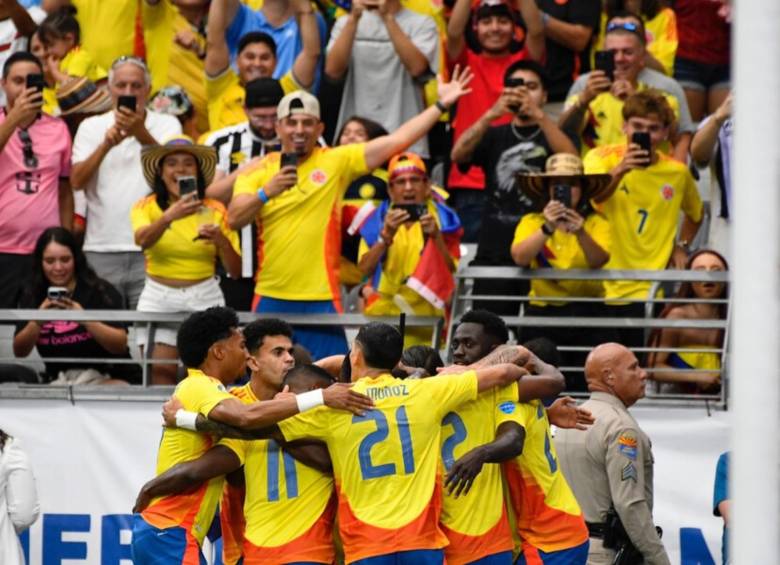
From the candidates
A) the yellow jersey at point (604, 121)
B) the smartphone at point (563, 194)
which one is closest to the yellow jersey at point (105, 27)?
the yellow jersey at point (604, 121)

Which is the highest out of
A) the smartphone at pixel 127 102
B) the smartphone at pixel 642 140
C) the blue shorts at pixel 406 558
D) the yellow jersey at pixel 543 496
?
the smartphone at pixel 127 102

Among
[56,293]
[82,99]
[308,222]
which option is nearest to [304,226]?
[308,222]

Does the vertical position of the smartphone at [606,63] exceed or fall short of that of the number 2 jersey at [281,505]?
it exceeds it

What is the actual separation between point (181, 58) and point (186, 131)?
0.81m

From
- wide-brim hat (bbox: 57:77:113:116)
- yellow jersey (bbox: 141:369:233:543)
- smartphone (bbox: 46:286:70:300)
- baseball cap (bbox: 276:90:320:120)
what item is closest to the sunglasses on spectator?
wide-brim hat (bbox: 57:77:113:116)

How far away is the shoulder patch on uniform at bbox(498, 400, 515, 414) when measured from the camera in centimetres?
770

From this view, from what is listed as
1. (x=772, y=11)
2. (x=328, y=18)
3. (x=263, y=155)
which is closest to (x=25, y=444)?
(x=263, y=155)

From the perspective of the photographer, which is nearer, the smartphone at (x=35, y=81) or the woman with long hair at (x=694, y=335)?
the woman with long hair at (x=694, y=335)

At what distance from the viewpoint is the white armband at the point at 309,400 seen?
7.10 metres

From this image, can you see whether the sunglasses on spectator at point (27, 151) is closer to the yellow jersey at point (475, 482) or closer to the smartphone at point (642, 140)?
the smartphone at point (642, 140)

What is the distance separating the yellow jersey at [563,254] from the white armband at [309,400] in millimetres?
3600

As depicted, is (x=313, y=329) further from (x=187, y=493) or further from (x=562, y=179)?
(x=187, y=493)

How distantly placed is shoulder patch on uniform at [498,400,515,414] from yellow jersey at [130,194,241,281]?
3.39 meters

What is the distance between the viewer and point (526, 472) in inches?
313
